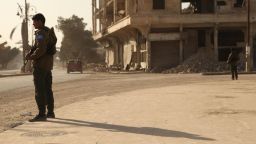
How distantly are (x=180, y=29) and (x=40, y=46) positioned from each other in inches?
1379

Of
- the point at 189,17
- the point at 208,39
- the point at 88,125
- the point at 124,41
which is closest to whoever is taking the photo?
the point at 88,125

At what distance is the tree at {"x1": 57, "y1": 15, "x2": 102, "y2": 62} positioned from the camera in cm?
10911

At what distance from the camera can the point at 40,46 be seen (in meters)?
8.86

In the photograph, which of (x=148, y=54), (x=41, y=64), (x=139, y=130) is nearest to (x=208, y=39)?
(x=148, y=54)

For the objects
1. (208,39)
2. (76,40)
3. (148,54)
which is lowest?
(148,54)

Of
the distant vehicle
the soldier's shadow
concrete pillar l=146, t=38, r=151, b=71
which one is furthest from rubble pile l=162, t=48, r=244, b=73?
the soldier's shadow

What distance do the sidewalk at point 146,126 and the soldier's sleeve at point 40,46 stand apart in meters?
1.16

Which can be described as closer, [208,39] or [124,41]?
[208,39]

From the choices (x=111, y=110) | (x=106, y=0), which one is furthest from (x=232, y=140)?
(x=106, y=0)

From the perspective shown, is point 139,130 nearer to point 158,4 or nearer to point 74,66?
point 158,4

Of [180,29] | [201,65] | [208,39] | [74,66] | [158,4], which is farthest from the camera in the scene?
[74,66]

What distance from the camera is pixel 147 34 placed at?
→ 141 feet

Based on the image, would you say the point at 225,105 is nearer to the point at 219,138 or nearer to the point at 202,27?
the point at 219,138

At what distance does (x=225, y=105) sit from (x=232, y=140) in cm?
483
